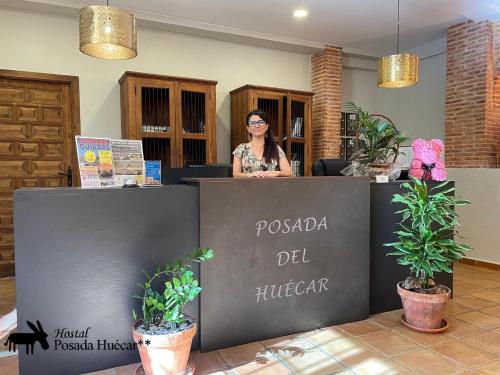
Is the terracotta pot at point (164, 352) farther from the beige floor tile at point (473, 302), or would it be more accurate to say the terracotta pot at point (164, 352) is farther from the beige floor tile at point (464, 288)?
the beige floor tile at point (464, 288)

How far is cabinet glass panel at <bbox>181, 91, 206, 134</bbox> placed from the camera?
4273 millimetres

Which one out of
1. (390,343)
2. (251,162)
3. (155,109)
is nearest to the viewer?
(390,343)

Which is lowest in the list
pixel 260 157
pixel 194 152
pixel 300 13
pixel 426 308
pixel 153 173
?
pixel 426 308

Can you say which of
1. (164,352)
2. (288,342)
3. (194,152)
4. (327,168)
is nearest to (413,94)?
(327,168)

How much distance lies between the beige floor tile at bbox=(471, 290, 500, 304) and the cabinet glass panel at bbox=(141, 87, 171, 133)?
350 cm

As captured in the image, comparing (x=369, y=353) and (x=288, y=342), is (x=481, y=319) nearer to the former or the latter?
(x=369, y=353)

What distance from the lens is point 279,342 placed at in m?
2.19

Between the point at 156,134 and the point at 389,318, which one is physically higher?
the point at 156,134

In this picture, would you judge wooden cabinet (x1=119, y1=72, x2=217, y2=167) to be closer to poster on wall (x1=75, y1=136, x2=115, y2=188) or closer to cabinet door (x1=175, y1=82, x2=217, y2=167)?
cabinet door (x1=175, y1=82, x2=217, y2=167)

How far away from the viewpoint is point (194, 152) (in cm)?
440

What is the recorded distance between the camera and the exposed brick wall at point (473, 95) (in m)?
4.28

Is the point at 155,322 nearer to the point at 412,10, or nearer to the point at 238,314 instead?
the point at 238,314

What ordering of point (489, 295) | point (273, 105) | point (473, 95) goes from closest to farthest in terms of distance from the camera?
1. point (489, 295)
2. point (473, 95)
3. point (273, 105)

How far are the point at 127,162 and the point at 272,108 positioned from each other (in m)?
3.10
